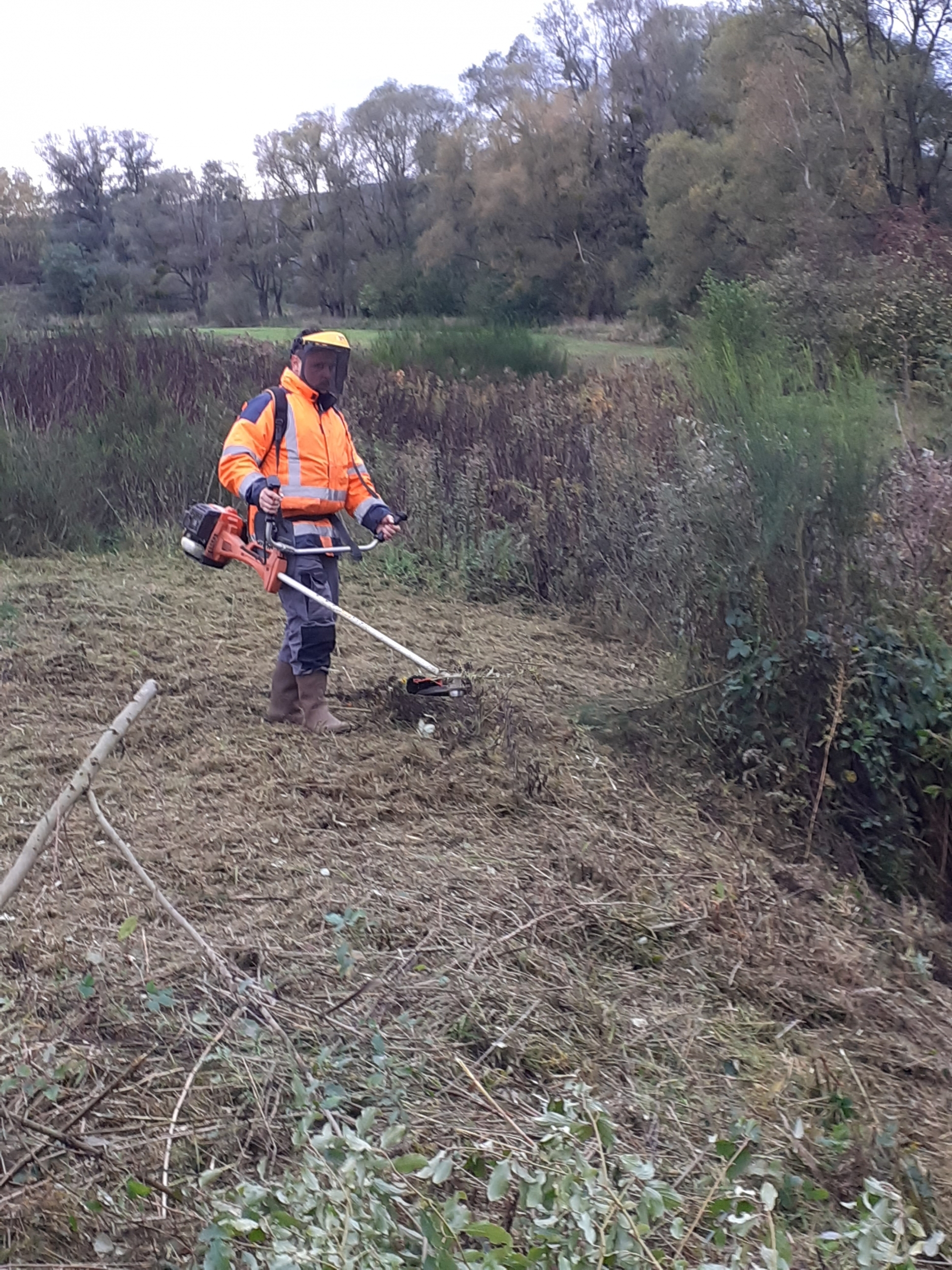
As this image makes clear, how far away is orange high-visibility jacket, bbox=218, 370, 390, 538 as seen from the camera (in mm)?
5203

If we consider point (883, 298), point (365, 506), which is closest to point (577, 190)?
point (883, 298)

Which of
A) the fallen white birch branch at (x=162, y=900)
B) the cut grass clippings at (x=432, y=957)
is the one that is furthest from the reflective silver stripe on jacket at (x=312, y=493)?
the fallen white birch branch at (x=162, y=900)

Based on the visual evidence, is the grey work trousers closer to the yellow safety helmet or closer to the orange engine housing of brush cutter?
the orange engine housing of brush cutter

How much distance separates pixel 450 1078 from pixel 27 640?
508 cm

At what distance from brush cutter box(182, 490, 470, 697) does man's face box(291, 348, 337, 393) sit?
65cm

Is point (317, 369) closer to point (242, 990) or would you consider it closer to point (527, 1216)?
point (242, 990)

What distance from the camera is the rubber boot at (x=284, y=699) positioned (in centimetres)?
573

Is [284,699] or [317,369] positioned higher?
[317,369]

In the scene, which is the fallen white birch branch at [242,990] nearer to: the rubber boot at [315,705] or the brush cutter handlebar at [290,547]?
the rubber boot at [315,705]

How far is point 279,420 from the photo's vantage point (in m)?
5.30

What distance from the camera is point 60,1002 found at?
3.19m

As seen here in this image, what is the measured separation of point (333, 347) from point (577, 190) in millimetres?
36583

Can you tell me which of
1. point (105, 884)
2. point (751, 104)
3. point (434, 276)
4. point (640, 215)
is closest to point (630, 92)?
point (640, 215)

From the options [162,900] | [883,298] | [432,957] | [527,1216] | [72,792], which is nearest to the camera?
[72,792]
